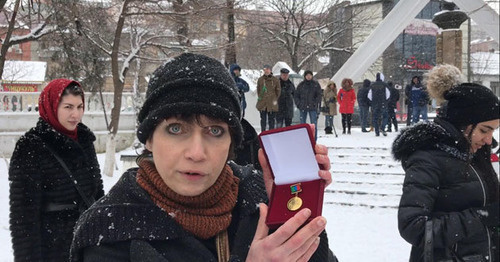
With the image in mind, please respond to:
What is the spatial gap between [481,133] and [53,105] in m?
2.90

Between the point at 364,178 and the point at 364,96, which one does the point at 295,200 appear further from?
the point at 364,96

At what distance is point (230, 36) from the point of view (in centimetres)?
1570

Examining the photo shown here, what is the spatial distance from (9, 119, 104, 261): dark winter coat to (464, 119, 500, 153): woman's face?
2.50m

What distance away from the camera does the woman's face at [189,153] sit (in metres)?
1.29

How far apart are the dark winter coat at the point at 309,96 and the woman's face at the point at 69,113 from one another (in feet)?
33.0

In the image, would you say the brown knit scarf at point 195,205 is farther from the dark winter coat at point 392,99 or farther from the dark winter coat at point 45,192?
the dark winter coat at point 392,99

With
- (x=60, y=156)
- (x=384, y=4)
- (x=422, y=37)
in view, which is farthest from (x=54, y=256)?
(x=422, y=37)

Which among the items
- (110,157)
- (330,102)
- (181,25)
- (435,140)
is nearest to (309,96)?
(330,102)

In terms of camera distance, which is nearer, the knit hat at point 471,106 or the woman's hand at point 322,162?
the woman's hand at point 322,162

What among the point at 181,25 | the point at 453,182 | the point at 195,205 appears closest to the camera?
the point at 195,205

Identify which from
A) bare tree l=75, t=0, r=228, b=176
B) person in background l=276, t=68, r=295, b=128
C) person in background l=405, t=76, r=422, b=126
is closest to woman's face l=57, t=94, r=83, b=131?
bare tree l=75, t=0, r=228, b=176

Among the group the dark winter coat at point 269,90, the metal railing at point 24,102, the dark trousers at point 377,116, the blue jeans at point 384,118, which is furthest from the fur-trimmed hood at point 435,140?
the metal railing at point 24,102

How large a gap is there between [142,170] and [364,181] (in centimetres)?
878

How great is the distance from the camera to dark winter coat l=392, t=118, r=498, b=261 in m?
2.59
